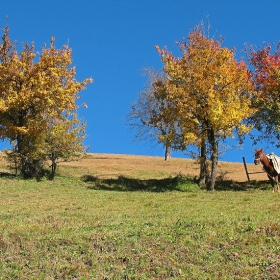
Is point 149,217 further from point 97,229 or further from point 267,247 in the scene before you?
point 267,247

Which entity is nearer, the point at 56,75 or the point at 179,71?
the point at 179,71

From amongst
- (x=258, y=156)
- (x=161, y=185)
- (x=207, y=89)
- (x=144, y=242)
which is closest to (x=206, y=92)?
(x=207, y=89)

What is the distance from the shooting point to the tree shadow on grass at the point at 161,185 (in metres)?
31.4

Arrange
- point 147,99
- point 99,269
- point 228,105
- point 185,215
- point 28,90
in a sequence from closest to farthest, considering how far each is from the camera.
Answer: point 99,269 < point 185,215 < point 228,105 < point 28,90 < point 147,99

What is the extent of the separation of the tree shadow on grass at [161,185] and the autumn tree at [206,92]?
3501mm

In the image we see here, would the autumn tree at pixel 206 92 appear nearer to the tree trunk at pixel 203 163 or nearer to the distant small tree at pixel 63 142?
the tree trunk at pixel 203 163

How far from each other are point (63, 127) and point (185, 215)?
20565 mm

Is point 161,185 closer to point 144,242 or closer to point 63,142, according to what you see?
point 63,142

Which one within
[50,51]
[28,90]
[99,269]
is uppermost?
[50,51]

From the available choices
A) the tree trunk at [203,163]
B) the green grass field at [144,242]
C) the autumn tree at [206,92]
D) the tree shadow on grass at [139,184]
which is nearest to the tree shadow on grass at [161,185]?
the tree shadow on grass at [139,184]

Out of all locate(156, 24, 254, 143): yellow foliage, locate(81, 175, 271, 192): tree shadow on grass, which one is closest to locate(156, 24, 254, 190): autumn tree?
locate(156, 24, 254, 143): yellow foliage

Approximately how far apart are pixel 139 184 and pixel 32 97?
1085 centimetres

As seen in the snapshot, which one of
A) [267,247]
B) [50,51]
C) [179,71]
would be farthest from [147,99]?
[267,247]

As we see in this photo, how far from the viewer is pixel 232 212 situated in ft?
52.2
